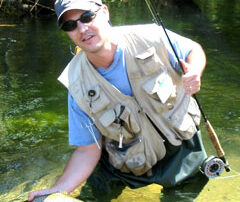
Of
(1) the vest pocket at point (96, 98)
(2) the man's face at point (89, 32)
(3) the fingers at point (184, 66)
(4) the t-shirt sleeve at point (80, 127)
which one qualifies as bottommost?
(4) the t-shirt sleeve at point (80, 127)

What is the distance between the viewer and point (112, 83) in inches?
131

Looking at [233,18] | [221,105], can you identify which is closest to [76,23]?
[221,105]

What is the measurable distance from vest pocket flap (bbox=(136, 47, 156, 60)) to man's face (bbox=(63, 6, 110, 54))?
336mm

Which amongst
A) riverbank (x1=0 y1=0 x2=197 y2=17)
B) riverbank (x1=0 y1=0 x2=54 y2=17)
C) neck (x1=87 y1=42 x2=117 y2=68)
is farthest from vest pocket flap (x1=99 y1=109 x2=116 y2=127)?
riverbank (x1=0 y1=0 x2=54 y2=17)

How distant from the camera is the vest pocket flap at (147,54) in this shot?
326 centimetres

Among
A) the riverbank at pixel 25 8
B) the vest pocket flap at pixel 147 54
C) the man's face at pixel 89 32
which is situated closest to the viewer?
the man's face at pixel 89 32

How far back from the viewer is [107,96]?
332 cm

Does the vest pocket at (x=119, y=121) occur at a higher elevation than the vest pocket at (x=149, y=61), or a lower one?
lower

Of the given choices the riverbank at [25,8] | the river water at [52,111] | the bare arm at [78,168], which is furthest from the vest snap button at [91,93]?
the riverbank at [25,8]

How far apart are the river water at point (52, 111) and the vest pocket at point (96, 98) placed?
1.00 metres

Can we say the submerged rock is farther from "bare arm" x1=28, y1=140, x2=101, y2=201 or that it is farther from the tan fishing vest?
the tan fishing vest

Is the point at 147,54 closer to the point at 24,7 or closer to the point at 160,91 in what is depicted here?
the point at 160,91

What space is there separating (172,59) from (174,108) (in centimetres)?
41

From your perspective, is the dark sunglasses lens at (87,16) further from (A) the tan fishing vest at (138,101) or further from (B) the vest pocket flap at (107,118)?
(B) the vest pocket flap at (107,118)
